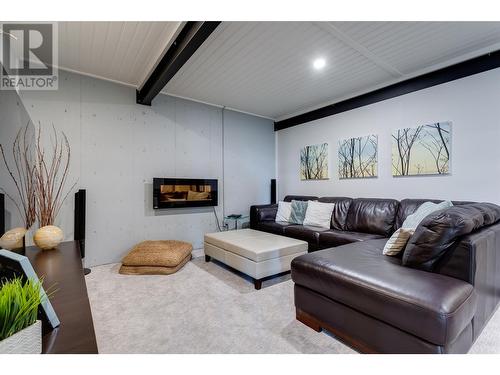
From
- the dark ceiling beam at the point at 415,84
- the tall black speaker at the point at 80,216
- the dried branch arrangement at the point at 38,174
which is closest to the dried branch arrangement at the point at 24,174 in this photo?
the dried branch arrangement at the point at 38,174

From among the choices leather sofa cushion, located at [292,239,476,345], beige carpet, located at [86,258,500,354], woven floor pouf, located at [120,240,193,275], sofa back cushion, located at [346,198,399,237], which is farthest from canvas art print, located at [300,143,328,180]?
woven floor pouf, located at [120,240,193,275]

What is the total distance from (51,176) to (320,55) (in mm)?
3490

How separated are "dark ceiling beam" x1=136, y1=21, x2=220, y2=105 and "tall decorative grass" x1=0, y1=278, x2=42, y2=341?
202 centimetres

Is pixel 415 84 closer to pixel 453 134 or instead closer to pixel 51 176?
pixel 453 134

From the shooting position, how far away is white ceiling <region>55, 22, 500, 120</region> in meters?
2.20

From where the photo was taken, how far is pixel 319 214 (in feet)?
11.9

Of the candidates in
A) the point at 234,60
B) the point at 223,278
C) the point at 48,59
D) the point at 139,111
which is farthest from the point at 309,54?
→ the point at 48,59

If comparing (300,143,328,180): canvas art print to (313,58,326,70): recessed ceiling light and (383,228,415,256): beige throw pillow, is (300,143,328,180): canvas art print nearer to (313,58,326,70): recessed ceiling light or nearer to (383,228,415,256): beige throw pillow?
(313,58,326,70): recessed ceiling light

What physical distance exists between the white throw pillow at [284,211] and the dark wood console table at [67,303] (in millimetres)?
2860

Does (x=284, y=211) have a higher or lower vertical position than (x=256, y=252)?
higher

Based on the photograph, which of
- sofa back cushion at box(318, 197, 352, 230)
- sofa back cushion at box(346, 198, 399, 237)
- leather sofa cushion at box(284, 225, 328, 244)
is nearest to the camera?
sofa back cushion at box(346, 198, 399, 237)

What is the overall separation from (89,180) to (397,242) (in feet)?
11.6

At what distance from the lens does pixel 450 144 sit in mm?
2773

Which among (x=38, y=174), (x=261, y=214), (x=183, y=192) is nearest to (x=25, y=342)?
(x=38, y=174)
